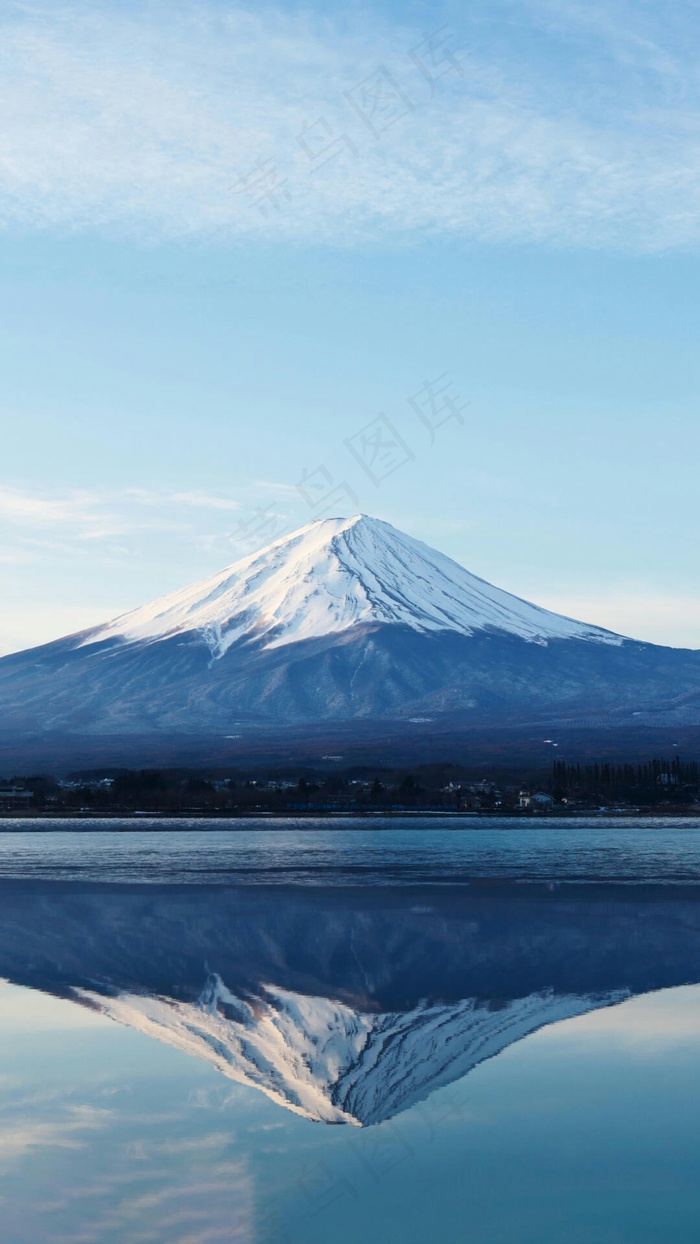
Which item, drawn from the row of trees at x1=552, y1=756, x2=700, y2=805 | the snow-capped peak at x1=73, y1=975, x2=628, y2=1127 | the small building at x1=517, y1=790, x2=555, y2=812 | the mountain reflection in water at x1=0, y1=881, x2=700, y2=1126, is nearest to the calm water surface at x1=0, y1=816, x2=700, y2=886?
the mountain reflection in water at x1=0, y1=881, x2=700, y2=1126

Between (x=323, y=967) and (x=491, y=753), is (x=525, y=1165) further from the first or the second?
(x=491, y=753)

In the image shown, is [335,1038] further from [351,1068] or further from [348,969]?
[348,969]

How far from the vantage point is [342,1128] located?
509 inches

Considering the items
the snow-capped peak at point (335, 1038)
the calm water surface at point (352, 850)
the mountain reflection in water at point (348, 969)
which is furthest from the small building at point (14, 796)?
the snow-capped peak at point (335, 1038)

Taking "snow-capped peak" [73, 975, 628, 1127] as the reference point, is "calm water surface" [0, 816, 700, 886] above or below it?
above

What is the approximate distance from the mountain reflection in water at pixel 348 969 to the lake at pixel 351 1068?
0.08 m

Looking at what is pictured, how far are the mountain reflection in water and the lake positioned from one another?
0.08 metres

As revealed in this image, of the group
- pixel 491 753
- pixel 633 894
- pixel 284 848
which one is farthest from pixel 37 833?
pixel 491 753

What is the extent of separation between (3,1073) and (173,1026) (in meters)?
3.00

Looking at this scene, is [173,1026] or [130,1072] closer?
[130,1072]

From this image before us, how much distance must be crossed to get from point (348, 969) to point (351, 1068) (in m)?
7.07

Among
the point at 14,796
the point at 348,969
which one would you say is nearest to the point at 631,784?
the point at 14,796

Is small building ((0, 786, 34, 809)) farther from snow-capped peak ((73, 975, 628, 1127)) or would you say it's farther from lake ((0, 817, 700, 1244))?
snow-capped peak ((73, 975, 628, 1127))

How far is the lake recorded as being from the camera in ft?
35.2
